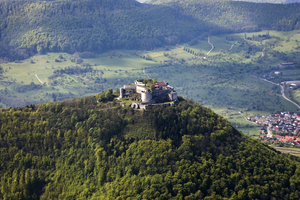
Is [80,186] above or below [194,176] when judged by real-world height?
below

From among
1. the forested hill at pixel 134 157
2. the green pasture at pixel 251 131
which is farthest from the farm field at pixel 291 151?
the green pasture at pixel 251 131

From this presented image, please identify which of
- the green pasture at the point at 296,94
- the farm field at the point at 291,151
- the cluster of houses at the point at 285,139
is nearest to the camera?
the farm field at the point at 291,151

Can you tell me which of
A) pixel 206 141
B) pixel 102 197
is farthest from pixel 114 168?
pixel 206 141

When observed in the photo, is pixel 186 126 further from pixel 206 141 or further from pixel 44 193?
pixel 44 193

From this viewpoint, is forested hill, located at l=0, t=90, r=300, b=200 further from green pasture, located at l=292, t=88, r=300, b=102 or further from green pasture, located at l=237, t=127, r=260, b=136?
green pasture, located at l=292, t=88, r=300, b=102

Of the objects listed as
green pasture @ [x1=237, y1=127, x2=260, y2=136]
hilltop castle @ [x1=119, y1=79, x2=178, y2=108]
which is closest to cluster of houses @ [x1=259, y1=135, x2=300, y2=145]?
green pasture @ [x1=237, y1=127, x2=260, y2=136]

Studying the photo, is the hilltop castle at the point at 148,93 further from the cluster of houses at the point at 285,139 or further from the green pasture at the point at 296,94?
the green pasture at the point at 296,94
